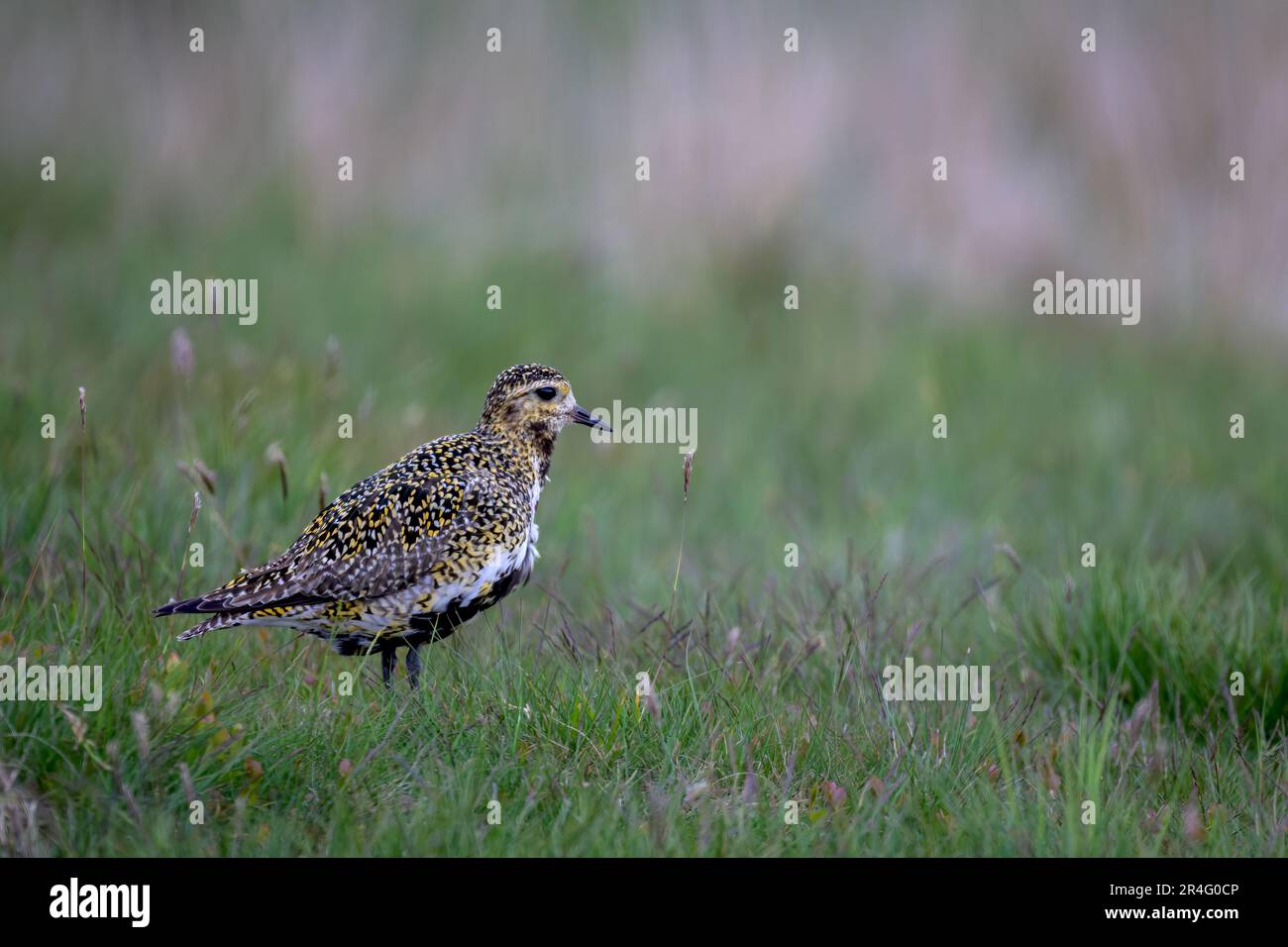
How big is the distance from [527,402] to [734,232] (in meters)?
7.25

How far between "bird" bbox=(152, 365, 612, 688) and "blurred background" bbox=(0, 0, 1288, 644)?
3.22 metres

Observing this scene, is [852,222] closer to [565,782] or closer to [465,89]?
[465,89]

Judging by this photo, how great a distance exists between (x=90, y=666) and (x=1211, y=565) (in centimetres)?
666

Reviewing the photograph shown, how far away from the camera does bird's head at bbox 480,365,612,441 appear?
5828 millimetres

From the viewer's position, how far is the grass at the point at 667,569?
4469 millimetres

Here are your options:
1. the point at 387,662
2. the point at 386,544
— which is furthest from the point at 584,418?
the point at 387,662

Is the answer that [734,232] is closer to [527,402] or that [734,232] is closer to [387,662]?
[527,402]

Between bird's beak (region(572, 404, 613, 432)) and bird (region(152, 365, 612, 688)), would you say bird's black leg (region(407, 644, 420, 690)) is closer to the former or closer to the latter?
bird (region(152, 365, 612, 688))

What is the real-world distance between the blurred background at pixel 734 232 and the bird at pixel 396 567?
3.22 meters

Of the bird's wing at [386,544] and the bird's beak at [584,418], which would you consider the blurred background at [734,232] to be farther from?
the bird's wing at [386,544]

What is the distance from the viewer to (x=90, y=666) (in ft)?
15.3

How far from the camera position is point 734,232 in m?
12.7
